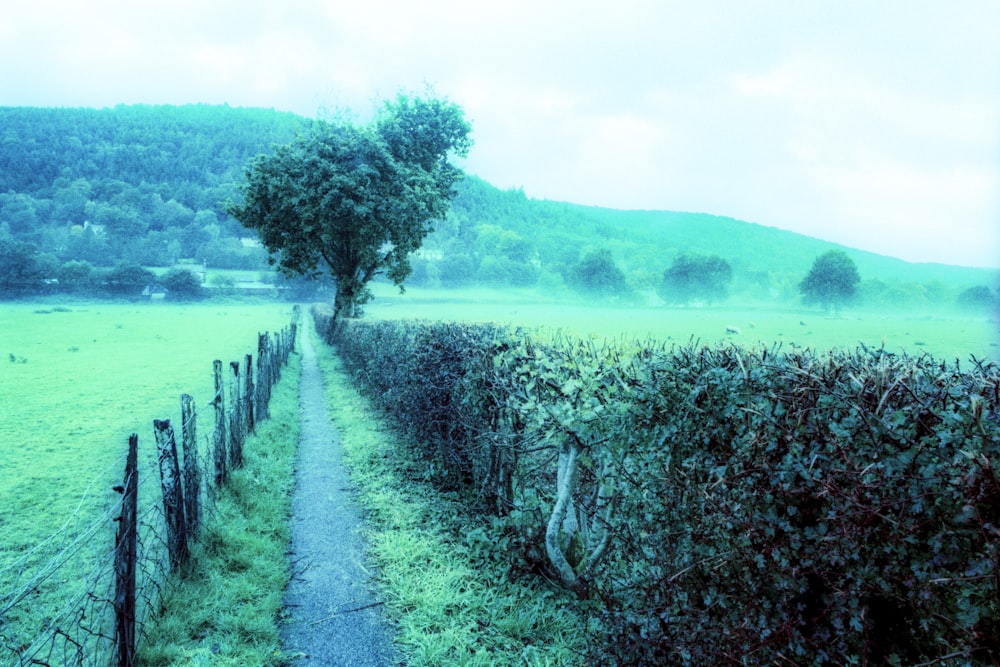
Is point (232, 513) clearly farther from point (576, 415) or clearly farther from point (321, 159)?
point (321, 159)

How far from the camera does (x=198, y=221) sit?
85438 mm

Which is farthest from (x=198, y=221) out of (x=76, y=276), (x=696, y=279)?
(x=696, y=279)

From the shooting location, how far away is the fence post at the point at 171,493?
4.20 metres

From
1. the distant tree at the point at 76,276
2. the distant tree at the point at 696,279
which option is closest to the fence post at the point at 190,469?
the distant tree at the point at 696,279

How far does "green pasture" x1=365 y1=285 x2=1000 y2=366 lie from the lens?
3.22 meters

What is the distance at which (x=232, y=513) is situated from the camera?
A: 19.9ft

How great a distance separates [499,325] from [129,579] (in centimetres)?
515

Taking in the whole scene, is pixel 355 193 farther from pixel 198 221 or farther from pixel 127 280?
pixel 198 221

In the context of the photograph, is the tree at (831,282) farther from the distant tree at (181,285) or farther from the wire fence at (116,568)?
the distant tree at (181,285)

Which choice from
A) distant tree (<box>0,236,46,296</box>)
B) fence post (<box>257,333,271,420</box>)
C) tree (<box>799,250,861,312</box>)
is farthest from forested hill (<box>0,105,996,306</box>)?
fence post (<box>257,333,271,420</box>)

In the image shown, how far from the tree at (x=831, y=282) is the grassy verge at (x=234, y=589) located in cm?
2365

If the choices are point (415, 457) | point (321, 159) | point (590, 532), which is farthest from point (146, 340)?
point (590, 532)

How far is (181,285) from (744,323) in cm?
7237

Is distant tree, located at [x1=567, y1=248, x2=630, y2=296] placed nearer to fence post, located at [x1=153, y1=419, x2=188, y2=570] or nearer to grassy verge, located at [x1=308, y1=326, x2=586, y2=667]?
grassy verge, located at [x1=308, y1=326, x2=586, y2=667]
